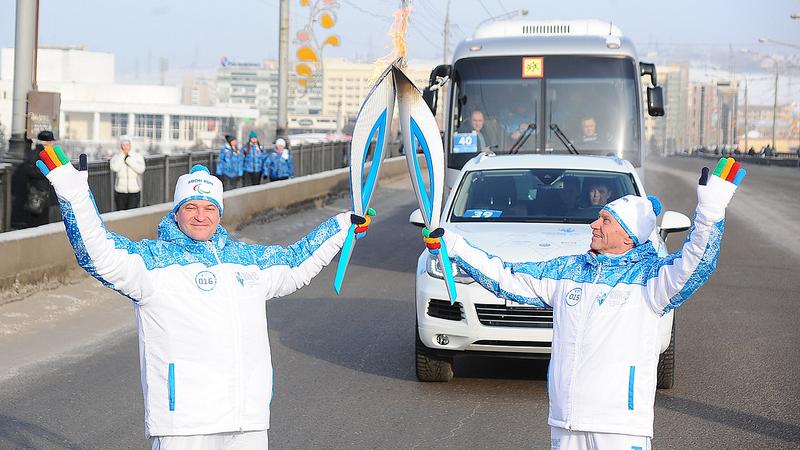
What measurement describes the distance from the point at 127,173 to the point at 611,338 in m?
14.4

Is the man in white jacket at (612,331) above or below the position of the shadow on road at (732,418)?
above

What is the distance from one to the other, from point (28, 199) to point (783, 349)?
353 inches

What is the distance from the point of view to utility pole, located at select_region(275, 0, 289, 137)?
31797 mm

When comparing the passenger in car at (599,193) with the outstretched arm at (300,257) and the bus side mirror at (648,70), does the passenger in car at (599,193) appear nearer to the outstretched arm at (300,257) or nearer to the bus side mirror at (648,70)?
the outstretched arm at (300,257)

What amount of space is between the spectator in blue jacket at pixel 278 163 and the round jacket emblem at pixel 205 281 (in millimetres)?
23400

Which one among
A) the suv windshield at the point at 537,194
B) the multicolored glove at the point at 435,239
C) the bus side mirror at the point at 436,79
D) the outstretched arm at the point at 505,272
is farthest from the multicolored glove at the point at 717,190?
the bus side mirror at the point at 436,79

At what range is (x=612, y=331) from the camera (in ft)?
15.8

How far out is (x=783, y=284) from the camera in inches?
597

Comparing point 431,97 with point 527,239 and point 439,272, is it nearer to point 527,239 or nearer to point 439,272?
point 527,239

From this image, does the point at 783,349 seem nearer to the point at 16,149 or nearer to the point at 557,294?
the point at 557,294

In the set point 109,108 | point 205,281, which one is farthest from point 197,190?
point 109,108

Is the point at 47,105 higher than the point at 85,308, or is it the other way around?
the point at 47,105

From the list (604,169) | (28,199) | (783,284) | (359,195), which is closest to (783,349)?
(604,169)

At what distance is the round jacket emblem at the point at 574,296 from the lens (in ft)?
16.0
